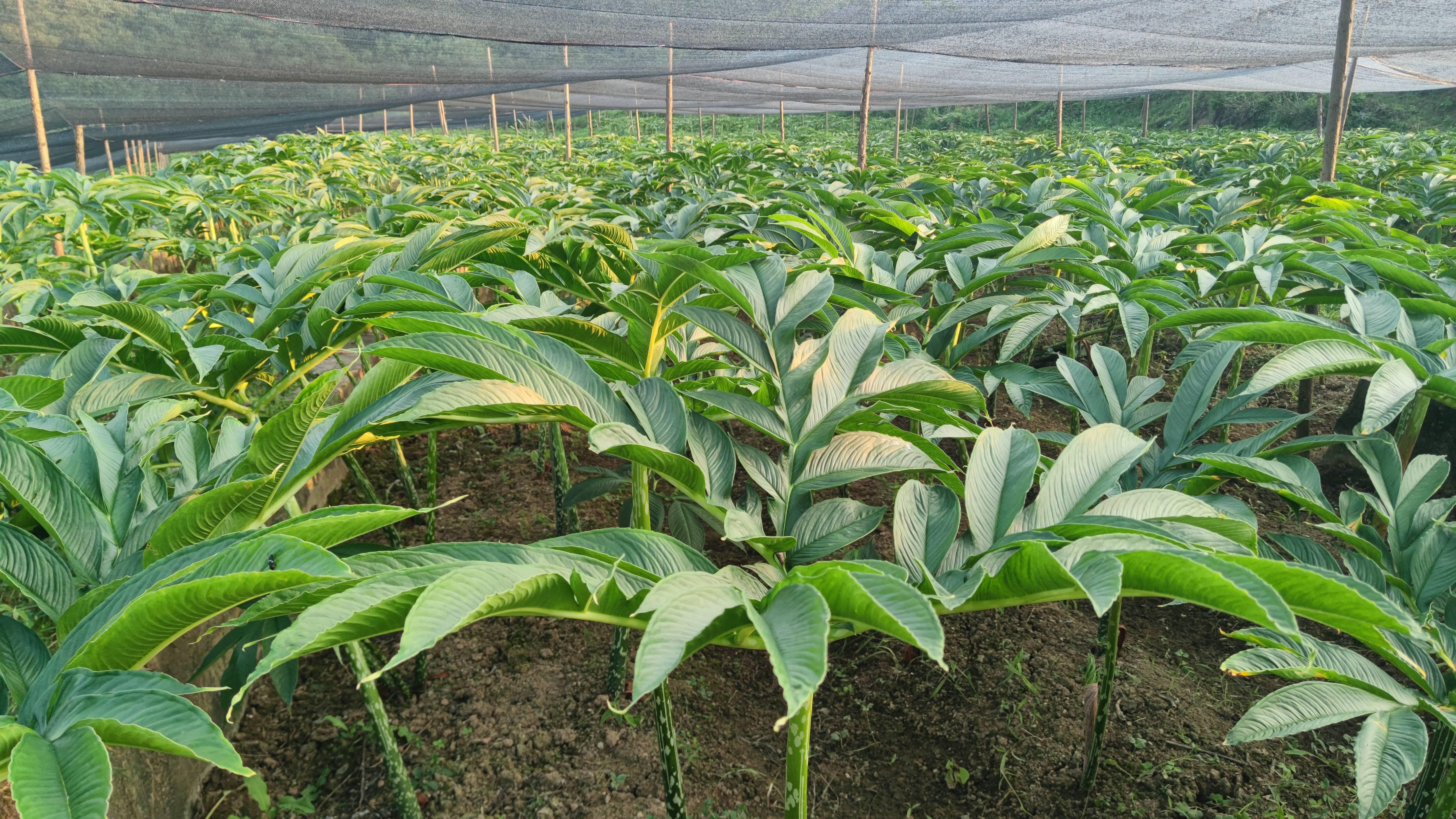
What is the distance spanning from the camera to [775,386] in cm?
110

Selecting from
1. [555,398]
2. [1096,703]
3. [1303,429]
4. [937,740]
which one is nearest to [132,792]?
[555,398]

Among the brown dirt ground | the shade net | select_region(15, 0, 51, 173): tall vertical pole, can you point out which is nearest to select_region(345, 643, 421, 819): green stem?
the brown dirt ground

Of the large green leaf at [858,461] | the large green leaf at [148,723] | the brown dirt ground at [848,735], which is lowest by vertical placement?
the brown dirt ground at [848,735]

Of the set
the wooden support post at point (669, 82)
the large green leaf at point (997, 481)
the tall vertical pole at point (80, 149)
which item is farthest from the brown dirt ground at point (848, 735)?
the tall vertical pole at point (80, 149)

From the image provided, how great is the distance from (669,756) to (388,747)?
44 centimetres

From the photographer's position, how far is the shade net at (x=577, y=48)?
5773mm

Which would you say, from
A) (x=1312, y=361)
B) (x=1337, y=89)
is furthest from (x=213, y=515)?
(x=1337, y=89)

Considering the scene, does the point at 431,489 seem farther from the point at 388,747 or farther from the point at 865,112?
the point at 865,112

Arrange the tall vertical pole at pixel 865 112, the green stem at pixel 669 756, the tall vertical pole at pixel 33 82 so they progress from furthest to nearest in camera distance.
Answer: the tall vertical pole at pixel 865 112 < the tall vertical pole at pixel 33 82 < the green stem at pixel 669 756

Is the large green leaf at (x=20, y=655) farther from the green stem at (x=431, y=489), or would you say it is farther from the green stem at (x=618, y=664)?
the green stem at (x=431, y=489)

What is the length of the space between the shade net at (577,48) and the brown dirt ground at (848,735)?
16.4 ft

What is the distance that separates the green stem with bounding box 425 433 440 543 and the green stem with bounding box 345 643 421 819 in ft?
2.18

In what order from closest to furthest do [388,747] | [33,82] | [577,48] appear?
[388,747], [33,82], [577,48]

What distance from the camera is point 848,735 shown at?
→ 1.55m
